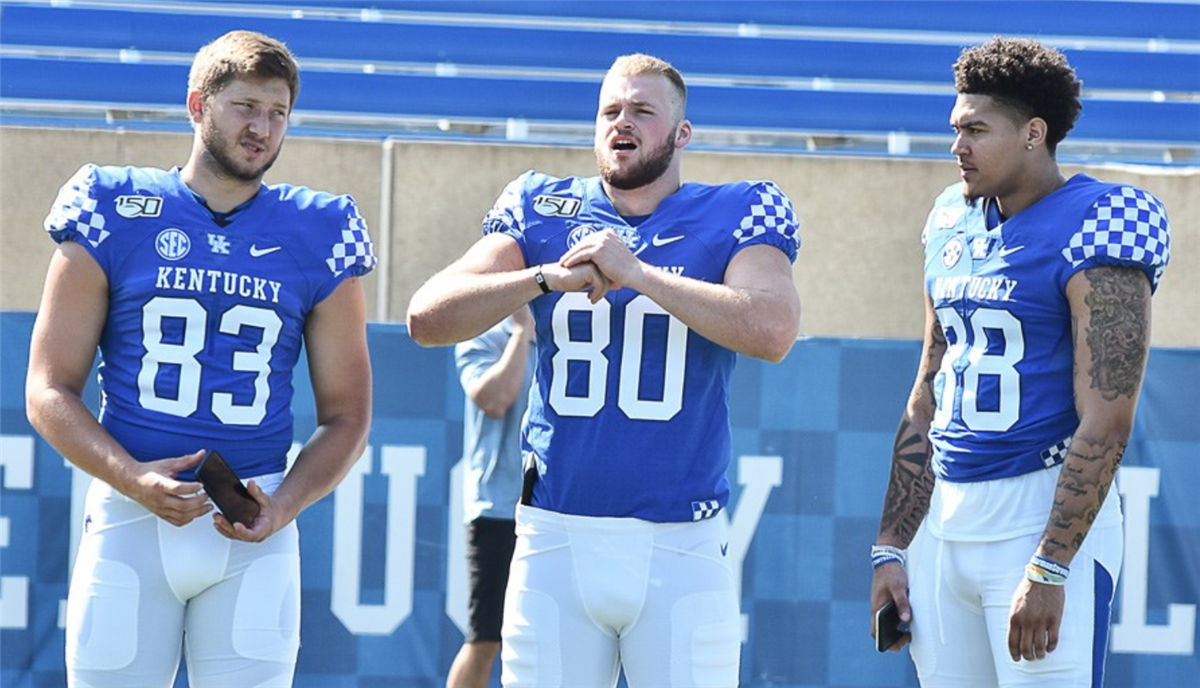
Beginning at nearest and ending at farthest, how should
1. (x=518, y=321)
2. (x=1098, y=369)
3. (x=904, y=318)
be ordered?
1. (x=1098, y=369)
2. (x=518, y=321)
3. (x=904, y=318)

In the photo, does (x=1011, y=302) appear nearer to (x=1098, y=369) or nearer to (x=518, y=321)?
(x=1098, y=369)

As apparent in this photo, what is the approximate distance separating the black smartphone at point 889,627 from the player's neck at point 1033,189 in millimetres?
819

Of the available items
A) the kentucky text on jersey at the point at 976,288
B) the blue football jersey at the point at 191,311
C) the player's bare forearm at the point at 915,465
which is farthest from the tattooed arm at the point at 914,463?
the blue football jersey at the point at 191,311

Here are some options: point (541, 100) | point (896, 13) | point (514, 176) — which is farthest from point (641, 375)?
point (896, 13)

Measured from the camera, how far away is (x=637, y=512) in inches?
118

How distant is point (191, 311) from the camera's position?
3.04m

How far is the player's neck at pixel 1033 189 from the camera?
309 centimetres

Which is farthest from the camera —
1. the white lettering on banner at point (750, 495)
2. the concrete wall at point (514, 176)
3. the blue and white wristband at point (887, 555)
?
the concrete wall at point (514, 176)

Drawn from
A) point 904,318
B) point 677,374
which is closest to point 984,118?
point 677,374

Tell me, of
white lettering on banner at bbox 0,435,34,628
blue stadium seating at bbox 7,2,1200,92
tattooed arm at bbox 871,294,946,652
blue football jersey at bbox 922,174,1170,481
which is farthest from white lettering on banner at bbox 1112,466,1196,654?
white lettering on banner at bbox 0,435,34,628

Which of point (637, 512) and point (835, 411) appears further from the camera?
point (835, 411)

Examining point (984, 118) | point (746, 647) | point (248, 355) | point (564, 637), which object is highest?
point (984, 118)

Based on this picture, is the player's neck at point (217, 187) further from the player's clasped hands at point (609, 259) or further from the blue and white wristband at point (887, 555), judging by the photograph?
the blue and white wristband at point (887, 555)

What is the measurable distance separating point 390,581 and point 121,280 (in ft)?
6.29
